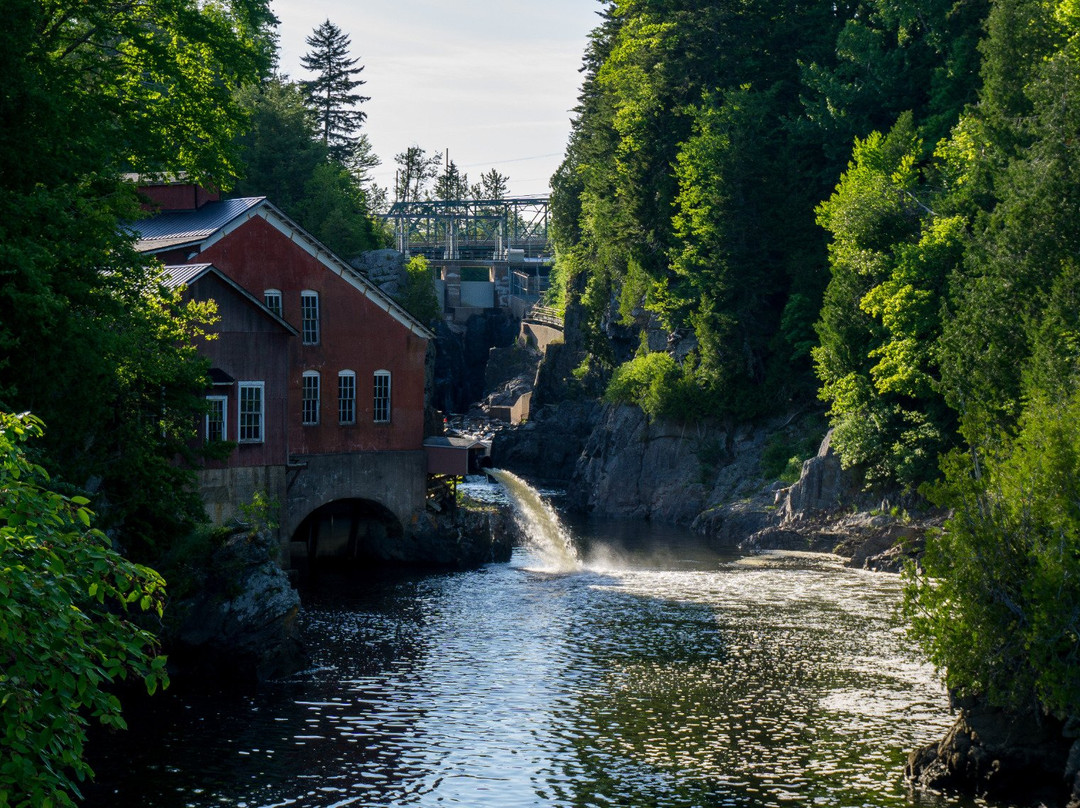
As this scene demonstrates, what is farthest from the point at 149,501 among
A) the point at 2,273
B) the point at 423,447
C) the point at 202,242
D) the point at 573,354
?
the point at 573,354

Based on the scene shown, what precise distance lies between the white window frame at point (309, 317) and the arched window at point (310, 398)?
4.10 feet

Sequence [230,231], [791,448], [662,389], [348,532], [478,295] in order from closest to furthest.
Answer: [230,231] → [348,532] → [791,448] → [662,389] → [478,295]

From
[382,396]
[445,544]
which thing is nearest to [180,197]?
[382,396]

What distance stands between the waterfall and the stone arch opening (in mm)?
6177

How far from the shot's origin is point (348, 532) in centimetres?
4994

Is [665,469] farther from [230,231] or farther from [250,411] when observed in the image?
[250,411]

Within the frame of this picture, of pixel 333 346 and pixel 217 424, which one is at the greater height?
pixel 333 346

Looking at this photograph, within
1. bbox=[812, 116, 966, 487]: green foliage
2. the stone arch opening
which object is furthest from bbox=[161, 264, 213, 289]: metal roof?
bbox=[812, 116, 966, 487]: green foliage

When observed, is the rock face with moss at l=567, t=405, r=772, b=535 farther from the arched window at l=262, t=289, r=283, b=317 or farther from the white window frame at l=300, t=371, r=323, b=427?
the arched window at l=262, t=289, r=283, b=317

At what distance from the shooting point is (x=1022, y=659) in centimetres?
2231

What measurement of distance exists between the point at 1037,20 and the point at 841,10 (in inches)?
→ 887

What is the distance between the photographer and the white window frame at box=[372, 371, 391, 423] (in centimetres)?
4894

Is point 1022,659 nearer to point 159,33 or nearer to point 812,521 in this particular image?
point 159,33

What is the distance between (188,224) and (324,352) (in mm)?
6589
